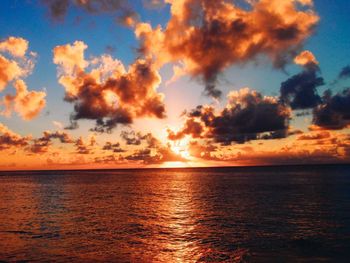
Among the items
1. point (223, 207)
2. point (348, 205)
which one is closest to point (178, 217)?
point (223, 207)

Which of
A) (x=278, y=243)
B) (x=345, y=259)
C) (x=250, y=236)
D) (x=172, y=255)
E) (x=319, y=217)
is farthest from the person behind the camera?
(x=319, y=217)

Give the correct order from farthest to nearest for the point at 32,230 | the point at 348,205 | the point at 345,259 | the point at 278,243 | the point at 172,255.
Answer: the point at 348,205, the point at 32,230, the point at 278,243, the point at 172,255, the point at 345,259

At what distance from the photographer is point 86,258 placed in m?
24.7

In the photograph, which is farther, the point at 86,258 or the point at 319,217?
the point at 319,217

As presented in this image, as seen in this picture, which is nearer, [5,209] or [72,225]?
Answer: [72,225]

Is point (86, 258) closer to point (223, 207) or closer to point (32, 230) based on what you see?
point (32, 230)

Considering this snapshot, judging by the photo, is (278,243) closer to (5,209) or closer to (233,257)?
(233,257)

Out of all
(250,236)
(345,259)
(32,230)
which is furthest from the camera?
(32,230)

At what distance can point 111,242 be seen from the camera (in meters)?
29.9

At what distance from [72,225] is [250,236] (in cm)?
2112

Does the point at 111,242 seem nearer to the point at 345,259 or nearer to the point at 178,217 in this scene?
the point at 178,217

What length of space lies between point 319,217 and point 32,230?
3542 cm

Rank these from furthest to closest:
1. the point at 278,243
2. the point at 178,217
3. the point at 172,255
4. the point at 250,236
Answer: the point at 178,217, the point at 250,236, the point at 278,243, the point at 172,255

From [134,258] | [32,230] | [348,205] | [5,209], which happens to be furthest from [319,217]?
[5,209]
